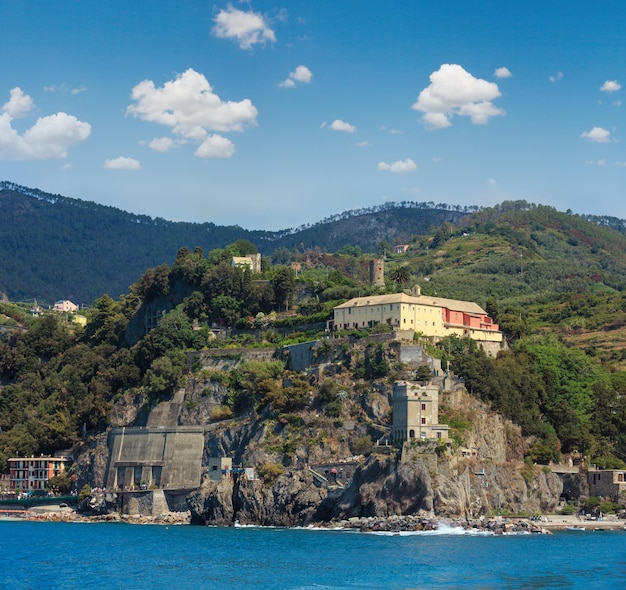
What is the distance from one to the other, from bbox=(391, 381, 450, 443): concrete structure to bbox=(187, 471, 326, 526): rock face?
6955 mm

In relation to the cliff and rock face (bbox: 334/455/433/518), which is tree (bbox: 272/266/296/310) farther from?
rock face (bbox: 334/455/433/518)

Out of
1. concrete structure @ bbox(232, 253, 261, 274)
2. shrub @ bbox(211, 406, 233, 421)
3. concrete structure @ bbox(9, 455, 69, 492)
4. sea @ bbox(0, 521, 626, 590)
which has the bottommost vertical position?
sea @ bbox(0, 521, 626, 590)

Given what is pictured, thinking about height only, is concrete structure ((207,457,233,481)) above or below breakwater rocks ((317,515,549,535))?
above

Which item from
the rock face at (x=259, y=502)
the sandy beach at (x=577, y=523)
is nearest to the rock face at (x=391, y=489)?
the rock face at (x=259, y=502)

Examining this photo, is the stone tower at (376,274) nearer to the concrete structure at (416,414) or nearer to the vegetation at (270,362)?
the vegetation at (270,362)

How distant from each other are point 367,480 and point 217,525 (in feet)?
40.0

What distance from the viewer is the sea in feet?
177

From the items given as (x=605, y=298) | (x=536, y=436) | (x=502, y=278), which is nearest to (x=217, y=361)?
(x=536, y=436)

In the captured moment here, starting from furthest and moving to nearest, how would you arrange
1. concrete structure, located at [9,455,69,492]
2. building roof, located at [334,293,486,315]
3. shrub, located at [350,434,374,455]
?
concrete structure, located at [9,455,69,492]
building roof, located at [334,293,486,315]
shrub, located at [350,434,374,455]

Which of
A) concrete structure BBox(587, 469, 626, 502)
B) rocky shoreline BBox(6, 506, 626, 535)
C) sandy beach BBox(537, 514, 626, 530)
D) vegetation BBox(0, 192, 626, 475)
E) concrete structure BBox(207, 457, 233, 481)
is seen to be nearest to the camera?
rocky shoreline BBox(6, 506, 626, 535)

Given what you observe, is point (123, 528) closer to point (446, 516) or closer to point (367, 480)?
point (367, 480)

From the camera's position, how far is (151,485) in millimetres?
90375

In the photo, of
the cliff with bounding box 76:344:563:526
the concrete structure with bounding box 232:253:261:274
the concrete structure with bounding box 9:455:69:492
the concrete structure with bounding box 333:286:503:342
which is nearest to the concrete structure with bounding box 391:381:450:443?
the cliff with bounding box 76:344:563:526

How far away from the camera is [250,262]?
115125 mm
